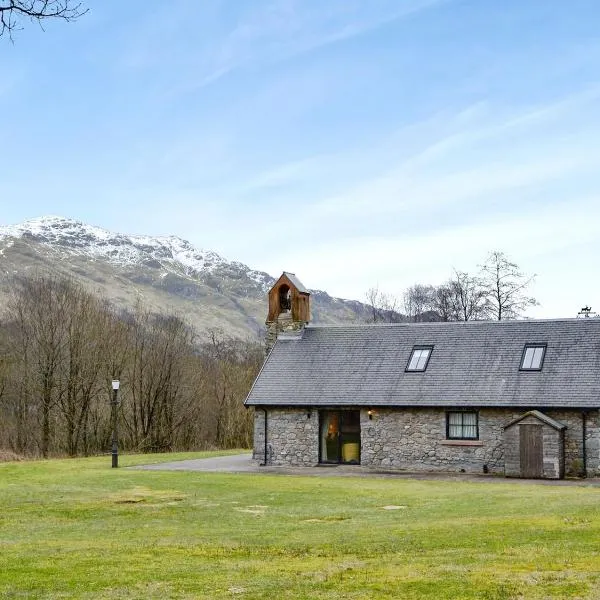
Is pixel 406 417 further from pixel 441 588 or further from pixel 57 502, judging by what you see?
pixel 441 588

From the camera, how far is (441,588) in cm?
984

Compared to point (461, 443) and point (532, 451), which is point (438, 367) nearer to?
point (461, 443)

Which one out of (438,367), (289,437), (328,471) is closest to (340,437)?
(289,437)

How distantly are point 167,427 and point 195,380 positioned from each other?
357cm

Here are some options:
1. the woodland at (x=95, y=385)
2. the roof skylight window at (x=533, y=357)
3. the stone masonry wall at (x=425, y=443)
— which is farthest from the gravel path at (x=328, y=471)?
the woodland at (x=95, y=385)

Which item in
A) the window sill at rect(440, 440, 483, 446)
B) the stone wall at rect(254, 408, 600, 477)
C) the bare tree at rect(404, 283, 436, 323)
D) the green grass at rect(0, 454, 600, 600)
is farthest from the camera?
the bare tree at rect(404, 283, 436, 323)

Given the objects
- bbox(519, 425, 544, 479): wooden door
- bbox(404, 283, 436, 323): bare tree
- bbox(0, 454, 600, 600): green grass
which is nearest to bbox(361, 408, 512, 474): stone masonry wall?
bbox(519, 425, 544, 479): wooden door

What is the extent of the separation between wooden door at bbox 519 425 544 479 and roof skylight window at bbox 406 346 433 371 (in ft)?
15.8

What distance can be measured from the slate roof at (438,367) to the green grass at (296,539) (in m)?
4.18

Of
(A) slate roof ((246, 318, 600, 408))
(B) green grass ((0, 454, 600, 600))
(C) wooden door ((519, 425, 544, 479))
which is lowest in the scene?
(B) green grass ((0, 454, 600, 600))

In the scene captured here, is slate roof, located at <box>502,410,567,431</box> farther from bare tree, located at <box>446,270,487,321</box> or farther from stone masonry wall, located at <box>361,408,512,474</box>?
bare tree, located at <box>446,270,487,321</box>

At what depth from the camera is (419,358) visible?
3109cm

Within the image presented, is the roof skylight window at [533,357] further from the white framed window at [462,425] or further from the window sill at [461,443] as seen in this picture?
the window sill at [461,443]

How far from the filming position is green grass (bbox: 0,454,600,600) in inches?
401
